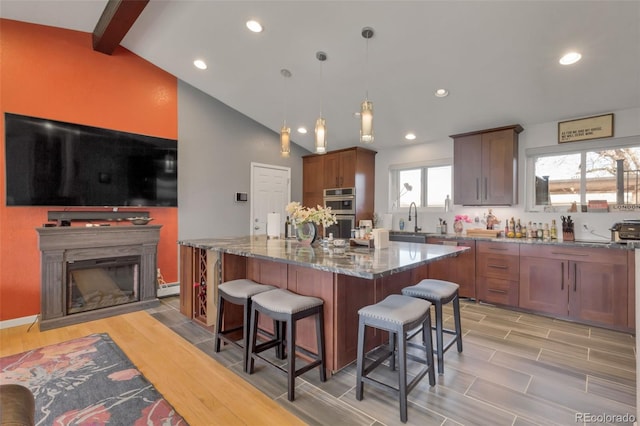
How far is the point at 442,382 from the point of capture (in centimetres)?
221

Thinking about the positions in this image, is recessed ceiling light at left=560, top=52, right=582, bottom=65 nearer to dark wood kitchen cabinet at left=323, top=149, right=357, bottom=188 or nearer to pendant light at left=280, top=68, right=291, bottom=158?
pendant light at left=280, top=68, right=291, bottom=158

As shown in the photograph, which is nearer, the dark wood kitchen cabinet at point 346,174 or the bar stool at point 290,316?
the bar stool at point 290,316

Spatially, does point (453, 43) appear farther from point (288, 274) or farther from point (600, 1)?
point (288, 274)

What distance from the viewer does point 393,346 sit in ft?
7.74

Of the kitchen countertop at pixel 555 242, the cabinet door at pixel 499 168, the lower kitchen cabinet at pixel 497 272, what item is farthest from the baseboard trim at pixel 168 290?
the cabinet door at pixel 499 168

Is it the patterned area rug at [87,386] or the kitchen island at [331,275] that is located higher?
the kitchen island at [331,275]

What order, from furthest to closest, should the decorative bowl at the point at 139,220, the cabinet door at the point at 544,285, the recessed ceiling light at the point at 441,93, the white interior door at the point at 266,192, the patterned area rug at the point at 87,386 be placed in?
the white interior door at the point at 266,192 < the decorative bowl at the point at 139,220 < the recessed ceiling light at the point at 441,93 < the cabinet door at the point at 544,285 < the patterned area rug at the point at 87,386

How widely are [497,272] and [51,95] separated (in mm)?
5774

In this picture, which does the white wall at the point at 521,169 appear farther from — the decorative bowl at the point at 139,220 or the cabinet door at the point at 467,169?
the decorative bowl at the point at 139,220

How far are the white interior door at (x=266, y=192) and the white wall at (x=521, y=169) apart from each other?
1766 mm

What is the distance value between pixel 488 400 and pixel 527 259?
7.39 ft

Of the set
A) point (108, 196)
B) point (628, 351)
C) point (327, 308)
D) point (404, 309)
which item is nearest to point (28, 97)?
point (108, 196)

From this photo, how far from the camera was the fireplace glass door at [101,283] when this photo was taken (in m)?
3.54

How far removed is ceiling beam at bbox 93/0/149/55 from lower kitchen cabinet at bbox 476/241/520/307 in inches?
186
